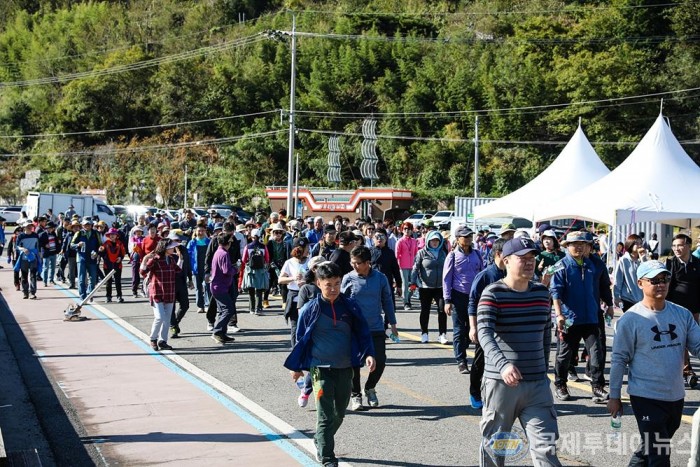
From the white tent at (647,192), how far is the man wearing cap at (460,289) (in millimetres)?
6887

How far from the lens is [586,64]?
57312mm

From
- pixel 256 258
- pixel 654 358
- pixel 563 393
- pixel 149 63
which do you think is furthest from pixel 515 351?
pixel 149 63

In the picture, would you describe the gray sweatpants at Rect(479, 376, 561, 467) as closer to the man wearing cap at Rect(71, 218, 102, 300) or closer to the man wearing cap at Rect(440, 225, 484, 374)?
the man wearing cap at Rect(440, 225, 484, 374)

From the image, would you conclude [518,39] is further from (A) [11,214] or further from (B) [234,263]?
(B) [234,263]

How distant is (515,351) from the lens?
17.0 feet

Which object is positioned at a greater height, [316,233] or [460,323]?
[316,233]

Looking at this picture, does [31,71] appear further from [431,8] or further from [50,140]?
[431,8]

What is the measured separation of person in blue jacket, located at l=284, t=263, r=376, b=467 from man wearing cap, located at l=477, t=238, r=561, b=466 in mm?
1420

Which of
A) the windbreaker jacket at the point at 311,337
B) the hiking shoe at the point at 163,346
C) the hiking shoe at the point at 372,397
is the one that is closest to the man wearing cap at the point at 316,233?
the hiking shoe at the point at 163,346

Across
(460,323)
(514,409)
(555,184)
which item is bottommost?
(460,323)

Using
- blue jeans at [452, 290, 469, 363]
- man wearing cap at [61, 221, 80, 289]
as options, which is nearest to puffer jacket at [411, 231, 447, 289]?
blue jeans at [452, 290, 469, 363]

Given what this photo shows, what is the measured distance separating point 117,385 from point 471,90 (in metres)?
57.2

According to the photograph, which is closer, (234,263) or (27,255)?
(234,263)

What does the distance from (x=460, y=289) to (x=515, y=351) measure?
5239 mm
